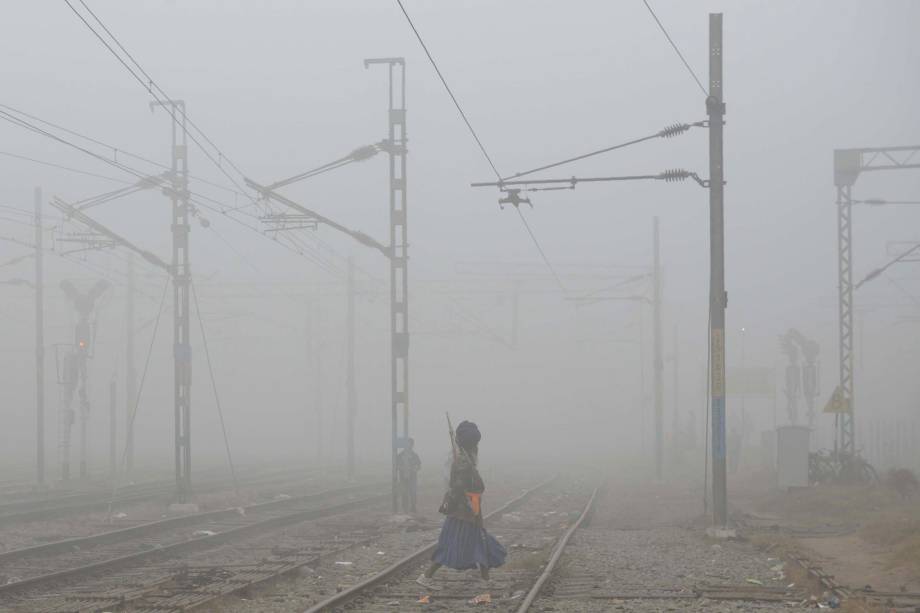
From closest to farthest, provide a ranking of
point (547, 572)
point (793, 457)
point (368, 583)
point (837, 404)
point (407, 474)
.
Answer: point (368, 583) → point (547, 572) → point (407, 474) → point (793, 457) → point (837, 404)

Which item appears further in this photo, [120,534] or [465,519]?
[120,534]

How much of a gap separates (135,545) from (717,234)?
37.2 feet

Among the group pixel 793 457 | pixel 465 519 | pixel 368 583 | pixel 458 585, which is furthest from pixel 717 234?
pixel 793 457

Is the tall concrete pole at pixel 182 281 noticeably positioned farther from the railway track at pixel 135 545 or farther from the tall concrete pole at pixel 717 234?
the tall concrete pole at pixel 717 234

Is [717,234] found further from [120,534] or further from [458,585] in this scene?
[120,534]

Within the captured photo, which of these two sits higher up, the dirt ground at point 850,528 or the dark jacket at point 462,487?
the dark jacket at point 462,487

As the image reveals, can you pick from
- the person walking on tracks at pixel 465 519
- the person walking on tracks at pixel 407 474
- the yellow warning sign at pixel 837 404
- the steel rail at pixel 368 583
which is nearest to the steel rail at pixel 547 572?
the person walking on tracks at pixel 465 519

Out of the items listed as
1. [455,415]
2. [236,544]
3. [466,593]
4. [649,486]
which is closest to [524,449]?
[455,415]

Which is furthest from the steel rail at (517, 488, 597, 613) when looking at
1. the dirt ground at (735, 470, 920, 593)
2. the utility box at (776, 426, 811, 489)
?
the utility box at (776, 426, 811, 489)

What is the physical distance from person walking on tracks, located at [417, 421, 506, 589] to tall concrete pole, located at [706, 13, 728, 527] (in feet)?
27.8

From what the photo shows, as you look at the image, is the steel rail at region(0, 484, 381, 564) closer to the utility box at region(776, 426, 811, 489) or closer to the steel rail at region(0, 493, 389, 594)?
the steel rail at region(0, 493, 389, 594)

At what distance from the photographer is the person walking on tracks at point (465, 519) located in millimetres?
12461

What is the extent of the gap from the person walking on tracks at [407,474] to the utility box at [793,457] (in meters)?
9.76

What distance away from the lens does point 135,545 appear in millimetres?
19438
